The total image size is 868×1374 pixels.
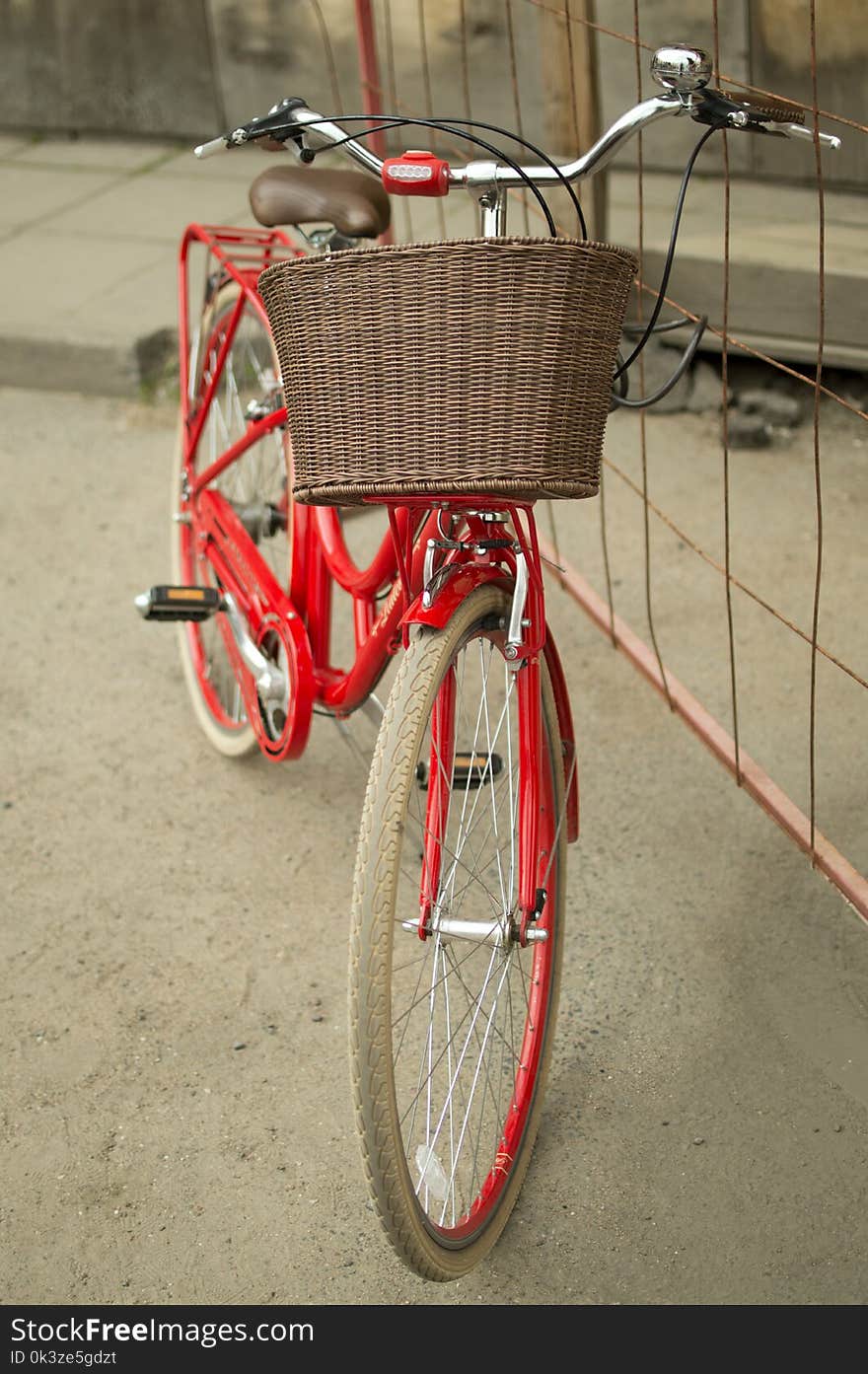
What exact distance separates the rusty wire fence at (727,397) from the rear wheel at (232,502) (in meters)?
0.63

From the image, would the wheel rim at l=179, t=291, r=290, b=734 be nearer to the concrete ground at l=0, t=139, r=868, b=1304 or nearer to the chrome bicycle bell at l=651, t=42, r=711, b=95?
the concrete ground at l=0, t=139, r=868, b=1304

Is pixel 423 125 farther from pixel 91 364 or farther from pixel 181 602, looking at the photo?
pixel 91 364

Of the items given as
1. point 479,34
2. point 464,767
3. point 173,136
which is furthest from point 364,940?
point 173,136

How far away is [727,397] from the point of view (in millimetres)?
3145

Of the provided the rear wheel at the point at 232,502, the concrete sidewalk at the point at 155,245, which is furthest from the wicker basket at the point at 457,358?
the concrete sidewalk at the point at 155,245

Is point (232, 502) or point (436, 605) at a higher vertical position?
point (436, 605)

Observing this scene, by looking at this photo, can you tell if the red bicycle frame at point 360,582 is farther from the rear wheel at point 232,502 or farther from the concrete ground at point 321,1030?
the concrete ground at point 321,1030

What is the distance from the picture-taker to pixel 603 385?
1.87 m

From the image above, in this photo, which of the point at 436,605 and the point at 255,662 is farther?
the point at 255,662

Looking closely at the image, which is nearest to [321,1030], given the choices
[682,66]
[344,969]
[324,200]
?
[344,969]

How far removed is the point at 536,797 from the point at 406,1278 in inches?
28.6

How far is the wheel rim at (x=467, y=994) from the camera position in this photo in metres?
2.07

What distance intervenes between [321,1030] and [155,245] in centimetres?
383

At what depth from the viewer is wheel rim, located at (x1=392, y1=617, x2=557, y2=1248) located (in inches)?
81.6
